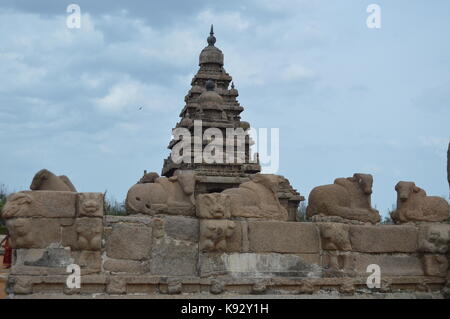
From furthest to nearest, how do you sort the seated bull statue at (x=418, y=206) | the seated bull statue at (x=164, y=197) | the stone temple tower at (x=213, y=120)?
the stone temple tower at (x=213, y=120), the seated bull statue at (x=418, y=206), the seated bull statue at (x=164, y=197)

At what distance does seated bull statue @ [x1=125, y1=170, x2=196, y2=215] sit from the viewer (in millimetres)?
8391

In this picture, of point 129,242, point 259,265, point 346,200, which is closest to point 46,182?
point 129,242

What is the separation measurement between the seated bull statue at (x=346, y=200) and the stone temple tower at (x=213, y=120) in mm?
17310

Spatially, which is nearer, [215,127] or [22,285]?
[22,285]

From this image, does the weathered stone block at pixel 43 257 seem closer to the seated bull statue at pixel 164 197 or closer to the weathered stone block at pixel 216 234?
the seated bull statue at pixel 164 197

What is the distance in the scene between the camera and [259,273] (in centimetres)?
837

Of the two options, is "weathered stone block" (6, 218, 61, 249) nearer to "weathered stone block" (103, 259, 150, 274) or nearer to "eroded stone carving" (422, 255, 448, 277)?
"weathered stone block" (103, 259, 150, 274)

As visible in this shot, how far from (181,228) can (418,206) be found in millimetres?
3904

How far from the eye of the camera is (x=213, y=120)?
3534cm

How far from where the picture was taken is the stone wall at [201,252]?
7652mm

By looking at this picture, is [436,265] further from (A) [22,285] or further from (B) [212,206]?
(A) [22,285]

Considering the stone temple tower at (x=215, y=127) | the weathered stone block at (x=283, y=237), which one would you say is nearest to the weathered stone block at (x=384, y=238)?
the weathered stone block at (x=283, y=237)

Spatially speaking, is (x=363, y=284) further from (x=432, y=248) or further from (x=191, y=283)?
(x=191, y=283)

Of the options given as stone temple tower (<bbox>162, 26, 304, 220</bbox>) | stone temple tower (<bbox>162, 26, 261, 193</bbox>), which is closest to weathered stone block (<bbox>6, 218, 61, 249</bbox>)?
stone temple tower (<bbox>162, 26, 261, 193</bbox>)
